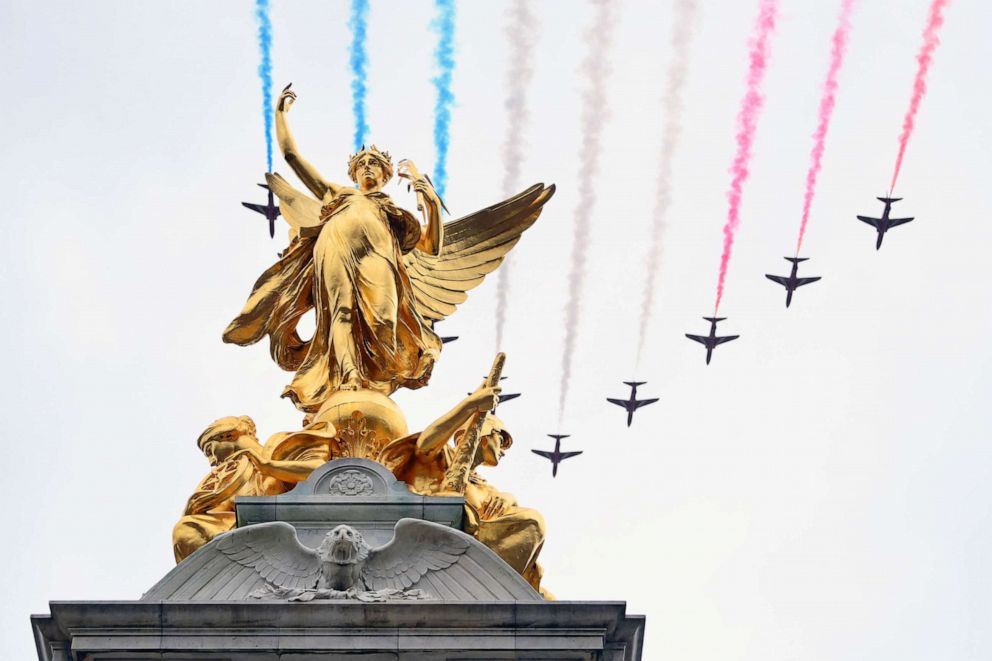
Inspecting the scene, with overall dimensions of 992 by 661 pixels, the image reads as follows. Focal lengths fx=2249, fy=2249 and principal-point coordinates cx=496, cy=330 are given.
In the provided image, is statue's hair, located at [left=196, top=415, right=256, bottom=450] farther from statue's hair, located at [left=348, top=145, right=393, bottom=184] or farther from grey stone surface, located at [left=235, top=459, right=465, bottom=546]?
statue's hair, located at [left=348, top=145, right=393, bottom=184]

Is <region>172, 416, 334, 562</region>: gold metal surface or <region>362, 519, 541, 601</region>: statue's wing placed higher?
<region>172, 416, 334, 562</region>: gold metal surface

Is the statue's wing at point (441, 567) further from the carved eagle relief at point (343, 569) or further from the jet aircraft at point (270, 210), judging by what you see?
the jet aircraft at point (270, 210)

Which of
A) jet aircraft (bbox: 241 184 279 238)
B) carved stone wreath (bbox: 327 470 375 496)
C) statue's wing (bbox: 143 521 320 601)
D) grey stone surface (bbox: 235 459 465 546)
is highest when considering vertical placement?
jet aircraft (bbox: 241 184 279 238)

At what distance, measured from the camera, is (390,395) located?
31781mm

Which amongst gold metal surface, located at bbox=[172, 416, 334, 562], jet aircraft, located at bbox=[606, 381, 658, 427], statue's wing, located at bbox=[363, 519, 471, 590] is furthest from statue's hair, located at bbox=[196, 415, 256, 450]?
jet aircraft, located at bbox=[606, 381, 658, 427]

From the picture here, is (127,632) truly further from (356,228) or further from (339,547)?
(356,228)

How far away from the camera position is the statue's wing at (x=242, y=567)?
26344mm

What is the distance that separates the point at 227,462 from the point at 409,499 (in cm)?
280

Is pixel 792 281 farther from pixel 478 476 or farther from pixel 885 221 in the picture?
pixel 478 476

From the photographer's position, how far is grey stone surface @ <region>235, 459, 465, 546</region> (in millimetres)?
27953

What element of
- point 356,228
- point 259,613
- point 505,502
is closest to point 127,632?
point 259,613

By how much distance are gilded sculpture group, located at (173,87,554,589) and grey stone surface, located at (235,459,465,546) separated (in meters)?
0.35

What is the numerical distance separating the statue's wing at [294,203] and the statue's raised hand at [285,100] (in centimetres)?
106

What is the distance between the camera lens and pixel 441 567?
26766 mm
